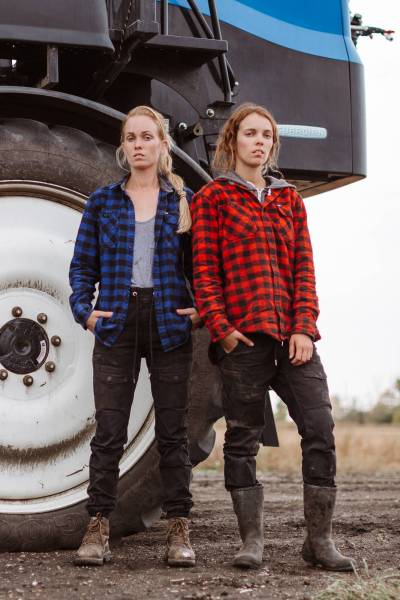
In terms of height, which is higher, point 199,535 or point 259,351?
point 259,351

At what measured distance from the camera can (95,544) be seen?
385 centimetres

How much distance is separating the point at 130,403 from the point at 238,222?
0.80m

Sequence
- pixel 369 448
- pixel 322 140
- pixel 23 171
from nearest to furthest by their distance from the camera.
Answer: pixel 23 171 < pixel 322 140 < pixel 369 448

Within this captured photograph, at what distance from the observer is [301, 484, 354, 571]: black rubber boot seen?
3.87m

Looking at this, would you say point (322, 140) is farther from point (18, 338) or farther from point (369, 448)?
point (369, 448)

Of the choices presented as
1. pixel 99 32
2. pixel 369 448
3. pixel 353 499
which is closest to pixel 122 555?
pixel 99 32

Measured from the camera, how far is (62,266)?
4258 mm

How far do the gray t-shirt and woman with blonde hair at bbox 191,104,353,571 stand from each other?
0.17 meters

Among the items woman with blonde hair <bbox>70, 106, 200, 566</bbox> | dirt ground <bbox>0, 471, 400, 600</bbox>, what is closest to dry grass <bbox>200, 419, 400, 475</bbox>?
dirt ground <bbox>0, 471, 400, 600</bbox>

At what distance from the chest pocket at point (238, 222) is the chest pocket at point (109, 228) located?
0.41 m

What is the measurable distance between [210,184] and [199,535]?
5.62ft

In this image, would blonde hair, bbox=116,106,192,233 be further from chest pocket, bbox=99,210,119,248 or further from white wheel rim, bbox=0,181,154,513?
white wheel rim, bbox=0,181,154,513

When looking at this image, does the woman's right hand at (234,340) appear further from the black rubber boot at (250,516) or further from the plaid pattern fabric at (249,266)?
the black rubber boot at (250,516)

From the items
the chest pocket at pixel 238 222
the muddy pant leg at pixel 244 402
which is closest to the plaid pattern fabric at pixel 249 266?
the chest pocket at pixel 238 222
